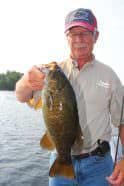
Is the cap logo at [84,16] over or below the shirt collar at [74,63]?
over

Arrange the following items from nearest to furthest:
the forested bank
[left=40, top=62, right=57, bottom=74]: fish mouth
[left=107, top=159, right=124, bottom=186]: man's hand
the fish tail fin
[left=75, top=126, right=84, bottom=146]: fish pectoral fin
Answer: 1. [left=40, top=62, right=57, bottom=74]: fish mouth
2. [left=75, top=126, right=84, bottom=146]: fish pectoral fin
3. the fish tail fin
4. [left=107, top=159, right=124, bottom=186]: man's hand
5. the forested bank

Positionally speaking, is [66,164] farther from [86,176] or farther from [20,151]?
[20,151]

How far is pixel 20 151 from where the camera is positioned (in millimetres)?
19562

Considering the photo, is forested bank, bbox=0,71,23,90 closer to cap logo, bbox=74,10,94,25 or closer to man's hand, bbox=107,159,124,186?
cap logo, bbox=74,10,94,25

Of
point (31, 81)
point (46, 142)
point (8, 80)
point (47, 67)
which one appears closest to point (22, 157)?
point (46, 142)

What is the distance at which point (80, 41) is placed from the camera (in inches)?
167

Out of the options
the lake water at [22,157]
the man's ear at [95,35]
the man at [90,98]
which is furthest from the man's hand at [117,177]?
the lake water at [22,157]

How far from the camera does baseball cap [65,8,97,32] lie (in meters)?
4.30

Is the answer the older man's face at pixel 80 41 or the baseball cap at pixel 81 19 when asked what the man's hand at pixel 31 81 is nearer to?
the older man's face at pixel 80 41

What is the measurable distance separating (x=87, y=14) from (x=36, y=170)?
1121 centimetres

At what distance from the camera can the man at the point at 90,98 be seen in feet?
14.2

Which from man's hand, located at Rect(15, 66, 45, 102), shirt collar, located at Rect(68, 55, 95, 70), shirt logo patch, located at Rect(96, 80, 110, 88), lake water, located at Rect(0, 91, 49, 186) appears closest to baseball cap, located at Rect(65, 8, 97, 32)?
shirt collar, located at Rect(68, 55, 95, 70)

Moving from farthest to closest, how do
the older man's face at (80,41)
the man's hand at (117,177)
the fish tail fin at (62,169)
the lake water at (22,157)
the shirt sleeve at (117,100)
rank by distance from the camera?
the lake water at (22,157) → the shirt sleeve at (117,100) → the older man's face at (80,41) → the man's hand at (117,177) → the fish tail fin at (62,169)

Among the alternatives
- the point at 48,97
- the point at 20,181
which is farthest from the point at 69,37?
the point at 20,181
